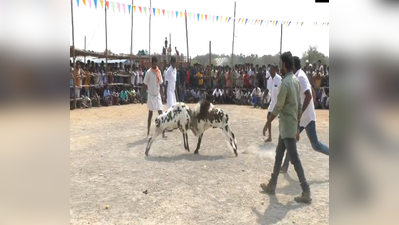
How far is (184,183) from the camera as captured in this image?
544 cm

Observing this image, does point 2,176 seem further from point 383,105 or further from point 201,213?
point 201,213

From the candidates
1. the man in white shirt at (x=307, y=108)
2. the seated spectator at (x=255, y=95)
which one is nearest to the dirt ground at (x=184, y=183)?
the man in white shirt at (x=307, y=108)

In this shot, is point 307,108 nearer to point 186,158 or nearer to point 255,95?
point 186,158

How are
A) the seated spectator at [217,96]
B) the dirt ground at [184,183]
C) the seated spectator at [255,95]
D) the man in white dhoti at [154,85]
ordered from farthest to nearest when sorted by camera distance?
the seated spectator at [217,96] < the seated spectator at [255,95] < the man in white dhoti at [154,85] < the dirt ground at [184,183]

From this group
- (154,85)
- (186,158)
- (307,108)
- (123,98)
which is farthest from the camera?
(123,98)

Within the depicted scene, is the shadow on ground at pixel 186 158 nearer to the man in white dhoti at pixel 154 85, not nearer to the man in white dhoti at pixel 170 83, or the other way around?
the man in white dhoti at pixel 154 85

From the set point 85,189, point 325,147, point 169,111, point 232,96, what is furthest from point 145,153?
point 232,96

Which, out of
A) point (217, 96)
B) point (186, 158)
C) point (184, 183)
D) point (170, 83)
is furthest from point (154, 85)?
point (217, 96)

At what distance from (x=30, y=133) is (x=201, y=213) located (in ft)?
11.5

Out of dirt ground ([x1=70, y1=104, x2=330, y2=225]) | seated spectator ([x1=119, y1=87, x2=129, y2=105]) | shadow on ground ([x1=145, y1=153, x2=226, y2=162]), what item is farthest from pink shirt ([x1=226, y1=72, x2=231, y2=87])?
shadow on ground ([x1=145, y1=153, x2=226, y2=162])

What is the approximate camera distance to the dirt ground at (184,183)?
14.1 ft

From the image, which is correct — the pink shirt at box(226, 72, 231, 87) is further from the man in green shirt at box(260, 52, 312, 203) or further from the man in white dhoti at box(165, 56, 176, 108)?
the man in green shirt at box(260, 52, 312, 203)

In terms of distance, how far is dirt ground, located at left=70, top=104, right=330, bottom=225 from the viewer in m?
4.30

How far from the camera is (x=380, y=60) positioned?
1.12 meters
